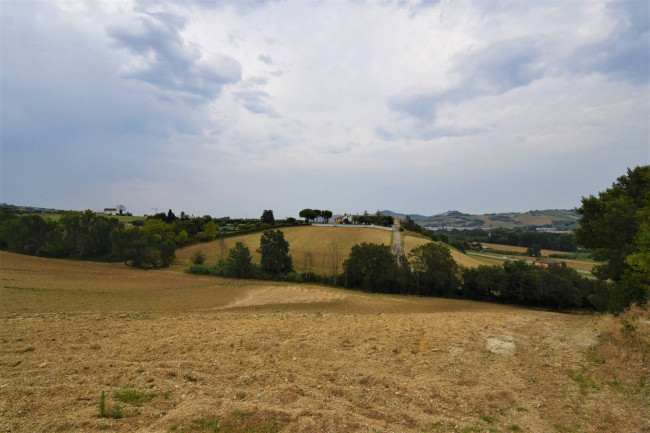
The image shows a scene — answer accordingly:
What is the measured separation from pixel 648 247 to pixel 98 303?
4002 cm

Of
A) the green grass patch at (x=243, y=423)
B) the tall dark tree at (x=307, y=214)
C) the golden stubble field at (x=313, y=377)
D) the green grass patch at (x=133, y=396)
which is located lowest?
the golden stubble field at (x=313, y=377)

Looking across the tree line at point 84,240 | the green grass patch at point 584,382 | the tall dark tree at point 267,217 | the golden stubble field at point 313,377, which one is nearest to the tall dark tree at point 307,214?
the tall dark tree at point 267,217

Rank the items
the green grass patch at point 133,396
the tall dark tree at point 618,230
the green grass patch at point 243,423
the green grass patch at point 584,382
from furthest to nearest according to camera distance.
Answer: the tall dark tree at point 618,230
the green grass patch at point 584,382
the green grass patch at point 133,396
the green grass patch at point 243,423

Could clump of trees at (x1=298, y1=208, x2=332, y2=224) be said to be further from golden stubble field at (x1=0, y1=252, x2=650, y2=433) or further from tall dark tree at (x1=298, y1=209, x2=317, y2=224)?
golden stubble field at (x1=0, y1=252, x2=650, y2=433)

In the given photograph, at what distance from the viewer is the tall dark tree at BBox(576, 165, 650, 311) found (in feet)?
65.0

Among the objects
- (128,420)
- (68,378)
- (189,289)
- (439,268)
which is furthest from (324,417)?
(439,268)

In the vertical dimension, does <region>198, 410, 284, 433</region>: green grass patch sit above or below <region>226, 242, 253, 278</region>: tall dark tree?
above

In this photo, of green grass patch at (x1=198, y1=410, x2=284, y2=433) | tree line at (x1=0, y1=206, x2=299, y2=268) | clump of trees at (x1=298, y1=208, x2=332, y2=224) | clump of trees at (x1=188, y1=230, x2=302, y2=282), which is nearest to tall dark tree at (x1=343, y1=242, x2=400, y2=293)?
clump of trees at (x1=188, y1=230, x2=302, y2=282)

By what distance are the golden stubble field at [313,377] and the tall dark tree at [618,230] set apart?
8512 mm

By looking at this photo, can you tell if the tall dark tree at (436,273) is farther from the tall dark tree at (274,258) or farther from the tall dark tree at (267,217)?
the tall dark tree at (267,217)

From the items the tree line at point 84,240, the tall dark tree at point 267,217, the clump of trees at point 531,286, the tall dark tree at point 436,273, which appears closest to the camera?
the clump of trees at point 531,286

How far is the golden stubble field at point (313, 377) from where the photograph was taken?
6.44m

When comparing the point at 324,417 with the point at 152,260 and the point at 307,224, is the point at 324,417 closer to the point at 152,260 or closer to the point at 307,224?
the point at 152,260

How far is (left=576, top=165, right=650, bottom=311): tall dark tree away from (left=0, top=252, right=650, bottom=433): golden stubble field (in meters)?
8.51
